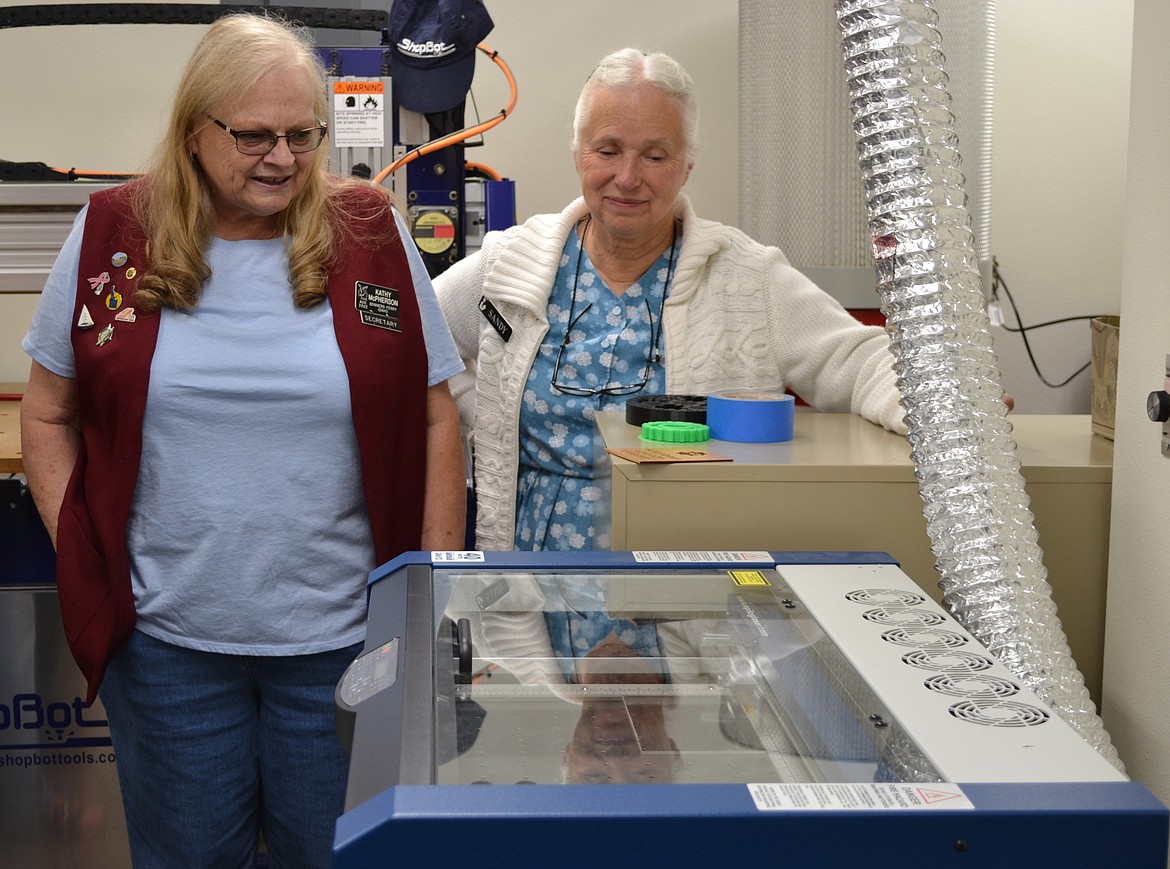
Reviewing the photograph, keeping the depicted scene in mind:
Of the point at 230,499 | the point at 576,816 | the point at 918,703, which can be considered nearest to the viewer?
the point at 576,816

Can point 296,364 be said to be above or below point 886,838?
above

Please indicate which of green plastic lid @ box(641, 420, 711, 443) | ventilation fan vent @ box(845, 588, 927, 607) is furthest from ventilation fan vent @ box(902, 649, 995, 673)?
green plastic lid @ box(641, 420, 711, 443)

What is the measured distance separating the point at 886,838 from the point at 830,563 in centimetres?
50

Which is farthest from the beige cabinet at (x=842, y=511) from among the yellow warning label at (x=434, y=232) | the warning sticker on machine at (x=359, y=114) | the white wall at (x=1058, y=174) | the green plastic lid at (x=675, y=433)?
the white wall at (x=1058, y=174)

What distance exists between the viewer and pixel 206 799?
1575 millimetres

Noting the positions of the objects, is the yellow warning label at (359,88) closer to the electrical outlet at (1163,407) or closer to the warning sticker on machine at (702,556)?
the warning sticker on machine at (702,556)

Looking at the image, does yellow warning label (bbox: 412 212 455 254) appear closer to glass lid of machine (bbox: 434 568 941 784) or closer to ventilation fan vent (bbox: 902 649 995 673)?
glass lid of machine (bbox: 434 568 941 784)

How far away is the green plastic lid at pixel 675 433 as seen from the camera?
138 centimetres

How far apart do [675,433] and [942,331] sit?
14.1 inches

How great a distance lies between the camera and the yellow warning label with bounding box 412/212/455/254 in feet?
7.95

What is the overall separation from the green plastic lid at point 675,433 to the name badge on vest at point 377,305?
15.7 inches

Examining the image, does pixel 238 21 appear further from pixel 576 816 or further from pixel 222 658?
pixel 576 816

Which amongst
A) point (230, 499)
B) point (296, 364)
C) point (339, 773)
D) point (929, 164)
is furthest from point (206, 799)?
point (929, 164)

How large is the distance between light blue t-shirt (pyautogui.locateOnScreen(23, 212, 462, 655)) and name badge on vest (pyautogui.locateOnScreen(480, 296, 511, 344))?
39 cm
